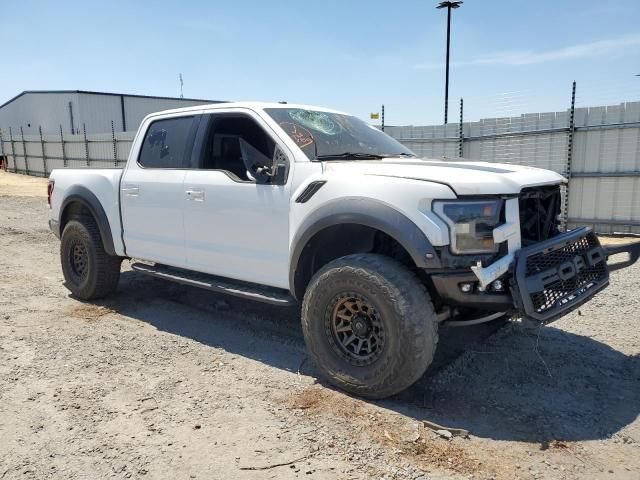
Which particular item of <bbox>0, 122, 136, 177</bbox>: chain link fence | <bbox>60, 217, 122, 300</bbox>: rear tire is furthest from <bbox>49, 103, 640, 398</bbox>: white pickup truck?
<bbox>0, 122, 136, 177</bbox>: chain link fence

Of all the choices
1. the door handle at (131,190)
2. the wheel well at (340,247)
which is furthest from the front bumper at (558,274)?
the door handle at (131,190)

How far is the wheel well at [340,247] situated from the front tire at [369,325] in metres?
0.27

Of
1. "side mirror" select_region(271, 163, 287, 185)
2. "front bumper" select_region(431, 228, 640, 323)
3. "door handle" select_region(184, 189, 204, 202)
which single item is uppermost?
"side mirror" select_region(271, 163, 287, 185)

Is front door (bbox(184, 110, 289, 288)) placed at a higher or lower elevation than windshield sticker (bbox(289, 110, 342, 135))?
lower

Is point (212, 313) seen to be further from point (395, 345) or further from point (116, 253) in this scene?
point (395, 345)

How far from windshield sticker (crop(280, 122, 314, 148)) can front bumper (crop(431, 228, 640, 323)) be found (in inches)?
60.7

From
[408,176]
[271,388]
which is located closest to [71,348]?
[271,388]

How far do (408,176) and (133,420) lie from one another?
2.30 meters

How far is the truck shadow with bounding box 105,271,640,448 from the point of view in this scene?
3176mm

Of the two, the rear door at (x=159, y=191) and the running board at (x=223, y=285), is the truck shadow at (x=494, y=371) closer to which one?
the running board at (x=223, y=285)

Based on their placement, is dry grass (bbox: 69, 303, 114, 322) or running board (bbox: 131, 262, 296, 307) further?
dry grass (bbox: 69, 303, 114, 322)

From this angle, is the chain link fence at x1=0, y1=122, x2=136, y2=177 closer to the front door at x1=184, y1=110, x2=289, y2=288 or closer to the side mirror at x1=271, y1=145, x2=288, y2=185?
the front door at x1=184, y1=110, x2=289, y2=288

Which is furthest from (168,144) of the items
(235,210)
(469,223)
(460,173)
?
(469,223)

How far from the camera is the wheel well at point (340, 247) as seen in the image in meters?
3.71
